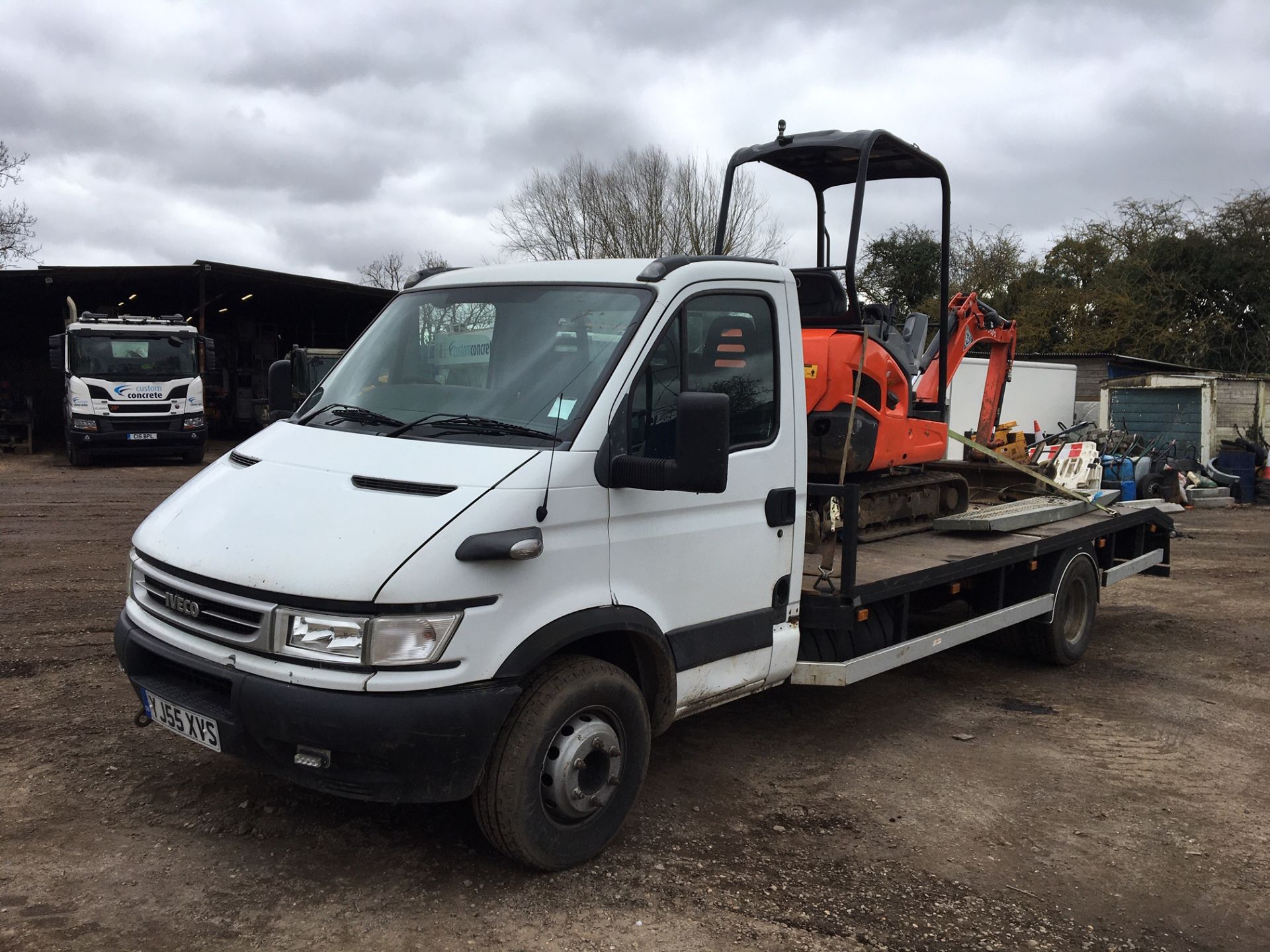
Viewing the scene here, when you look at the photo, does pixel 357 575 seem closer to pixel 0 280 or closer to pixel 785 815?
pixel 785 815

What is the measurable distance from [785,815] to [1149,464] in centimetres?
1477

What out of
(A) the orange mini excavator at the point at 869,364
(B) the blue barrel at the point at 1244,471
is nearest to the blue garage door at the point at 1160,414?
(B) the blue barrel at the point at 1244,471

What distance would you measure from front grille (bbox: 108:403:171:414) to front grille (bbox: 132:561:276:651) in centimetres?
1690

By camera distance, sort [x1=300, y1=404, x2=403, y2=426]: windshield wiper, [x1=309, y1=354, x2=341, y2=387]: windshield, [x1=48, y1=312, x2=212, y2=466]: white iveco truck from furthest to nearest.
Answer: [x1=309, y1=354, x2=341, y2=387]: windshield < [x1=48, y1=312, x2=212, y2=466]: white iveco truck < [x1=300, y1=404, x2=403, y2=426]: windshield wiper

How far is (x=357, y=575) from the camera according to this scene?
10.6 ft

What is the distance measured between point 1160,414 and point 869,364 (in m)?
17.0

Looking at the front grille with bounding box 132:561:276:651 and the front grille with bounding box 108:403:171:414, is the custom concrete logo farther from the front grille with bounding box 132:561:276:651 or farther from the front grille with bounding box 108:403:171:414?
the front grille with bounding box 132:561:276:651

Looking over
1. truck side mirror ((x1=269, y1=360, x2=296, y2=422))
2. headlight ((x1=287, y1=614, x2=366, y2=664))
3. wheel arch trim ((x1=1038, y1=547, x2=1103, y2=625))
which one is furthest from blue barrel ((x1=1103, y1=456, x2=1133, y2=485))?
headlight ((x1=287, y1=614, x2=366, y2=664))

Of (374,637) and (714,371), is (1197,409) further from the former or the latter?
(374,637)

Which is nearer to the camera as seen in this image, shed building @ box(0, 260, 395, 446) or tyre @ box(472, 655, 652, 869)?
tyre @ box(472, 655, 652, 869)

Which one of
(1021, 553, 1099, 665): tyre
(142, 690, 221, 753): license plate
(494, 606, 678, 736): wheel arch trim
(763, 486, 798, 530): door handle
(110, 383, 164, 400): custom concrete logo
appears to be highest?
(110, 383, 164, 400): custom concrete logo

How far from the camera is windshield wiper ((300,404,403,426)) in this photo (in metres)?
4.02

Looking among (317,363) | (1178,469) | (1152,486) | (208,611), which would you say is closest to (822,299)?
(208,611)

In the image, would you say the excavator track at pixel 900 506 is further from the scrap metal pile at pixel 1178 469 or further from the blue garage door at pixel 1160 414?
the blue garage door at pixel 1160 414
